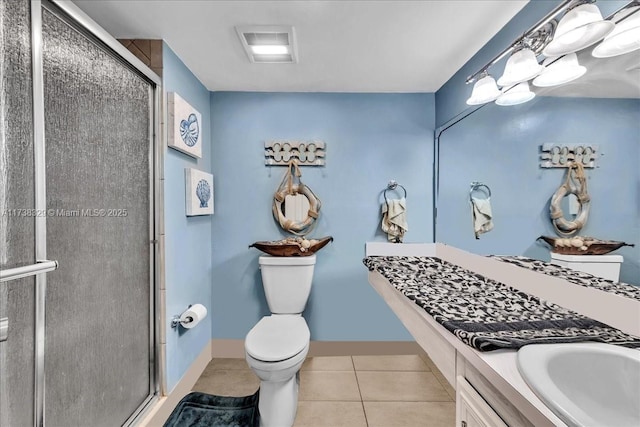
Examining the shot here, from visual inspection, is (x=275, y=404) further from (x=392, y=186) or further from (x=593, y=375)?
(x=392, y=186)

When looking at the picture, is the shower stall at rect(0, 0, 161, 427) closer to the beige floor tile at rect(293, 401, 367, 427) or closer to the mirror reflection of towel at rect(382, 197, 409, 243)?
the beige floor tile at rect(293, 401, 367, 427)

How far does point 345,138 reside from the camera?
2512mm

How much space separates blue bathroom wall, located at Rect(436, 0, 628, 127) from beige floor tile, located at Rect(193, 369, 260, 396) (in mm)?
2347

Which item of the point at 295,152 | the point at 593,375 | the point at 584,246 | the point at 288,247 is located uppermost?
the point at 295,152

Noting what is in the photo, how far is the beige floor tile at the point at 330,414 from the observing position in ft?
5.80

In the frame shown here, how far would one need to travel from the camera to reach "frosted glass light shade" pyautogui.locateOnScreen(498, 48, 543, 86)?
1310mm

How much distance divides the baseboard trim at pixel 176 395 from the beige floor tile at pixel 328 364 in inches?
29.7

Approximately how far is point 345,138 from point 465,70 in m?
0.94

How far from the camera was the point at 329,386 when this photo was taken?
212cm

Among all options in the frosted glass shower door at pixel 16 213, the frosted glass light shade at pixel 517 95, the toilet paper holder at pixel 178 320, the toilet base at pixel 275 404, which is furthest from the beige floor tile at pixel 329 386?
the frosted glass light shade at pixel 517 95

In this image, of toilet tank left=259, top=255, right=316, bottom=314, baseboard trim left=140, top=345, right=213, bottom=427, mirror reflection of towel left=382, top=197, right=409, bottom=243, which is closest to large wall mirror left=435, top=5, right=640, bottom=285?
mirror reflection of towel left=382, top=197, right=409, bottom=243

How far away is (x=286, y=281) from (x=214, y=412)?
0.90 metres

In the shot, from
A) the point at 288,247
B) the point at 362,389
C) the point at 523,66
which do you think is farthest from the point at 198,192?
the point at 523,66

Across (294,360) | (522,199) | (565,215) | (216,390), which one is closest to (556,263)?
(565,215)
